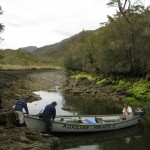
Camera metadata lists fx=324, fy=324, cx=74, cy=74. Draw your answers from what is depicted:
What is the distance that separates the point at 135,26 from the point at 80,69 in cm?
4576

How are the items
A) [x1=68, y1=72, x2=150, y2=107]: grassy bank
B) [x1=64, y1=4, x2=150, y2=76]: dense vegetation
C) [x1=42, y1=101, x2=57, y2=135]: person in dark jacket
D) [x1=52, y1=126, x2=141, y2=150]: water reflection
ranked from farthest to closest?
1. [x1=64, y1=4, x2=150, y2=76]: dense vegetation
2. [x1=68, y1=72, x2=150, y2=107]: grassy bank
3. [x1=42, y1=101, x2=57, y2=135]: person in dark jacket
4. [x1=52, y1=126, x2=141, y2=150]: water reflection

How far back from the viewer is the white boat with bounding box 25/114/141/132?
2516 cm

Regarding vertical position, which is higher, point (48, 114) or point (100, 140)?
point (48, 114)

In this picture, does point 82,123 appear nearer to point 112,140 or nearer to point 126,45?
point 112,140

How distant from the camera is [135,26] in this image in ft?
182

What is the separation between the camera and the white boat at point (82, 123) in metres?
25.2

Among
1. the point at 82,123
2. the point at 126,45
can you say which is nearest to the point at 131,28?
the point at 126,45

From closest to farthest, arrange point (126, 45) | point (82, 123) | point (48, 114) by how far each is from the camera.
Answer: point (48, 114), point (82, 123), point (126, 45)

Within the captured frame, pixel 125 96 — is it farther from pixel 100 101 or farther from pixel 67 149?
pixel 67 149

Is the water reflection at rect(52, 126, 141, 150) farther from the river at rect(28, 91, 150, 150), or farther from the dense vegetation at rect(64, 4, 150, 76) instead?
the dense vegetation at rect(64, 4, 150, 76)

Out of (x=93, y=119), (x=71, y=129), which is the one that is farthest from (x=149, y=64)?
(x=71, y=129)

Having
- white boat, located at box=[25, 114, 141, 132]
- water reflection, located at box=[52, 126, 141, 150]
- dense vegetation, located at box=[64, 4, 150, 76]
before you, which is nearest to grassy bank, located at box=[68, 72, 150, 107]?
dense vegetation, located at box=[64, 4, 150, 76]

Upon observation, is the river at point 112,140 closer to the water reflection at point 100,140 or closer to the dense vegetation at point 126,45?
the water reflection at point 100,140

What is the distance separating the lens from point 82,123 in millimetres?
27141
